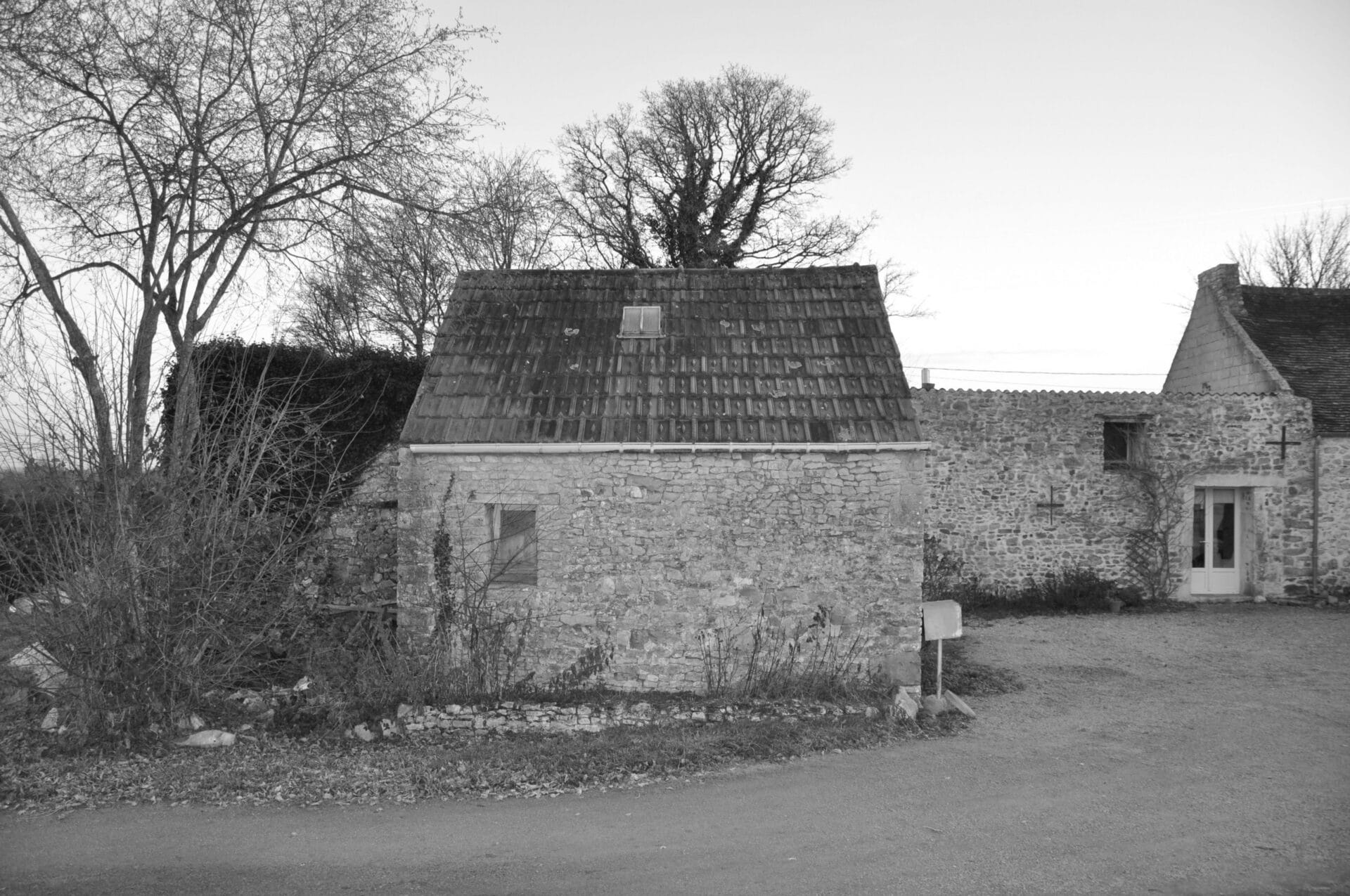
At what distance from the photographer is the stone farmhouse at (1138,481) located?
17.0 metres

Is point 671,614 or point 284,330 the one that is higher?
point 284,330

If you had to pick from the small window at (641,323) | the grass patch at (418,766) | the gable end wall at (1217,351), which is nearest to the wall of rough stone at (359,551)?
the grass patch at (418,766)

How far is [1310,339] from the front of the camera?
1884 centimetres

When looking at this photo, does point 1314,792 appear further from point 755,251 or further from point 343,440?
point 755,251

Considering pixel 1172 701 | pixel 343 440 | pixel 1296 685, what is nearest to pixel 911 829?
pixel 1172 701

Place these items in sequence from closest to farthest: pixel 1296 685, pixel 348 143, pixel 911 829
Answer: pixel 911 829, pixel 1296 685, pixel 348 143

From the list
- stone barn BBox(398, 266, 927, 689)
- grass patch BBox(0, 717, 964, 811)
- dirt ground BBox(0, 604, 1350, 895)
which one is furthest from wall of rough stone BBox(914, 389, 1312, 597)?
grass patch BBox(0, 717, 964, 811)

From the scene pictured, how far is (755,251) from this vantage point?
27062 mm

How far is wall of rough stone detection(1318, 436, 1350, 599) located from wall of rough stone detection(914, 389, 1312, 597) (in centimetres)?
27

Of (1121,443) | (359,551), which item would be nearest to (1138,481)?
(1121,443)

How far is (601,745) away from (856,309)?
21.6 feet

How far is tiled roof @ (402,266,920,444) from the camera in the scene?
10305 millimetres

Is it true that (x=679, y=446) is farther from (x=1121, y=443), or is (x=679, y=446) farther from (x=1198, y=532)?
(x=1198, y=532)

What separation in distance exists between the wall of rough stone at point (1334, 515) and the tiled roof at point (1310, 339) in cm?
44
